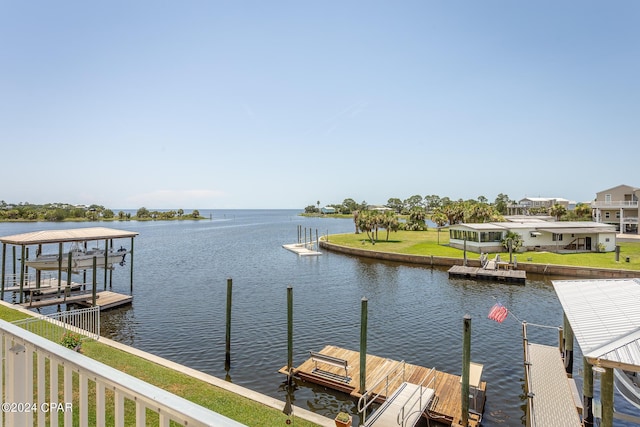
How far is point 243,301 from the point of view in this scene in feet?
93.4

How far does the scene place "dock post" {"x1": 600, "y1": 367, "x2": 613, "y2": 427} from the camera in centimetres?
816

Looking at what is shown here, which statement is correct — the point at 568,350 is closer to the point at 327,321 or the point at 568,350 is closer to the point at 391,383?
the point at 391,383

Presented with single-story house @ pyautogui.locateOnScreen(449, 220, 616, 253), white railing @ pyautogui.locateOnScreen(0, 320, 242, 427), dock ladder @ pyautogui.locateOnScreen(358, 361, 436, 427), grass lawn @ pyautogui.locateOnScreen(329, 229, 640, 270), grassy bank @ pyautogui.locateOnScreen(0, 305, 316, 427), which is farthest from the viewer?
single-story house @ pyautogui.locateOnScreen(449, 220, 616, 253)

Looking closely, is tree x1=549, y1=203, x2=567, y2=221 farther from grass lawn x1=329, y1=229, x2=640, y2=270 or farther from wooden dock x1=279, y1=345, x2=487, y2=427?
wooden dock x1=279, y1=345, x2=487, y2=427

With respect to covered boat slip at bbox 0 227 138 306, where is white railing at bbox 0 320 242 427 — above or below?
above

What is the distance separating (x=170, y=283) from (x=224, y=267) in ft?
32.7

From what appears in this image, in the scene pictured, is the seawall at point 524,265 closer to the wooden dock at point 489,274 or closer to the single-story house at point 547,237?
the wooden dock at point 489,274

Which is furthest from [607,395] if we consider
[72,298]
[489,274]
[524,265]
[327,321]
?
[524,265]

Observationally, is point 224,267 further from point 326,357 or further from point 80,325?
point 326,357

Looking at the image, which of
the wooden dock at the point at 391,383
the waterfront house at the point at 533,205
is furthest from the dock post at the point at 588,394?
the waterfront house at the point at 533,205

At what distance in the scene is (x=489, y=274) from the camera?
117 feet

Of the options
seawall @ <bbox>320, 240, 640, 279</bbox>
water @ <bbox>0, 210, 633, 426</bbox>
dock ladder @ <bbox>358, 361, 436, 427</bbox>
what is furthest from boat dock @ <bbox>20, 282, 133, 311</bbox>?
seawall @ <bbox>320, 240, 640, 279</bbox>

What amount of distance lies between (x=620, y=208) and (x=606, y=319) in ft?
231

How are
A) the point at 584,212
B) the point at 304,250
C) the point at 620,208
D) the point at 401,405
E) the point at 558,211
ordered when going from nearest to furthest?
1. the point at 401,405
2. the point at 304,250
3. the point at 620,208
4. the point at 584,212
5. the point at 558,211
